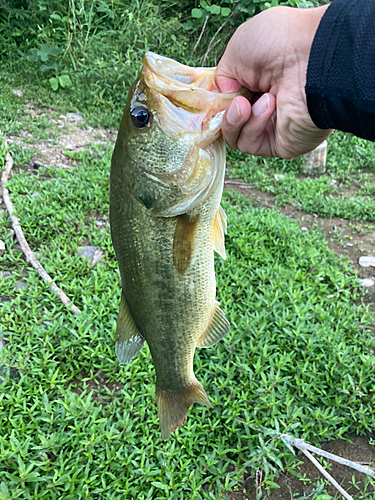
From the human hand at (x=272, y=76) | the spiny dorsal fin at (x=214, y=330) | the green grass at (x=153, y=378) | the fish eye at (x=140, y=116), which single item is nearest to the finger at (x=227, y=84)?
the human hand at (x=272, y=76)

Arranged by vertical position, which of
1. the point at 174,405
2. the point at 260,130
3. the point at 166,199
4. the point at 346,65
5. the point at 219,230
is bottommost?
the point at 174,405

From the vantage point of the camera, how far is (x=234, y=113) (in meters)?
1.43

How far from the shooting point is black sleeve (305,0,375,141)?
1.31 m

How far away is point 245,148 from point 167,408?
118 centimetres

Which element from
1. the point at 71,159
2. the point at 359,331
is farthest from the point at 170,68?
the point at 71,159

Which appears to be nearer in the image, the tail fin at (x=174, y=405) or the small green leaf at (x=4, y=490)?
the tail fin at (x=174, y=405)

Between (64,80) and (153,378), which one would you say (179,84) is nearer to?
(153,378)

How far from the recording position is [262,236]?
14.6ft

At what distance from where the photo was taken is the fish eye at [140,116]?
4.56 feet

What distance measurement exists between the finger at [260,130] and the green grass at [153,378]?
1707 mm

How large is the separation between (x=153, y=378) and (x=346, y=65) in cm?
233

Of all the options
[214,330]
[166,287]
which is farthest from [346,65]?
[214,330]

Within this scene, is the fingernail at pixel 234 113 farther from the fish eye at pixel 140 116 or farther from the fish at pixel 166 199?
the fish eye at pixel 140 116

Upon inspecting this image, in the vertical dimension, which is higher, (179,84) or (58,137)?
(179,84)
